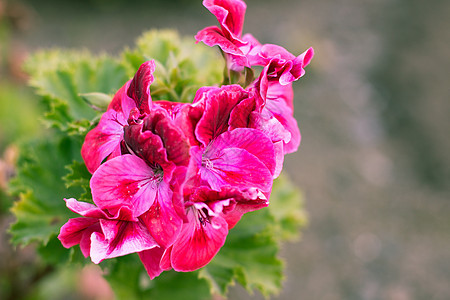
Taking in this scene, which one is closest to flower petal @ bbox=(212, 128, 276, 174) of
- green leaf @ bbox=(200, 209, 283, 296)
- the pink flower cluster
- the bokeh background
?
the pink flower cluster

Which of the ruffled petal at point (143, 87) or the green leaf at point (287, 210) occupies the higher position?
the ruffled petal at point (143, 87)

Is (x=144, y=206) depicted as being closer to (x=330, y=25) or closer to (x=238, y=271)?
(x=238, y=271)

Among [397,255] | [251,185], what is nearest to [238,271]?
[251,185]

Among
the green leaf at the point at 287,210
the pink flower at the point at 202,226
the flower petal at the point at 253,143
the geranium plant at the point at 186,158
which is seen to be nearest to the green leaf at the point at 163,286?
the green leaf at the point at 287,210

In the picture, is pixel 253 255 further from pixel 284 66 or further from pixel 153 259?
pixel 284 66

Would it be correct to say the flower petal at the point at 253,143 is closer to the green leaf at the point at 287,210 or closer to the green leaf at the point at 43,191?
the green leaf at the point at 43,191

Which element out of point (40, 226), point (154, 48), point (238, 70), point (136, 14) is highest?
point (238, 70)

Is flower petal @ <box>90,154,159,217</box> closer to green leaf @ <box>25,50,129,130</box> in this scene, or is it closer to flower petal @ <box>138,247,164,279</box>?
flower petal @ <box>138,247,164,279</box>
